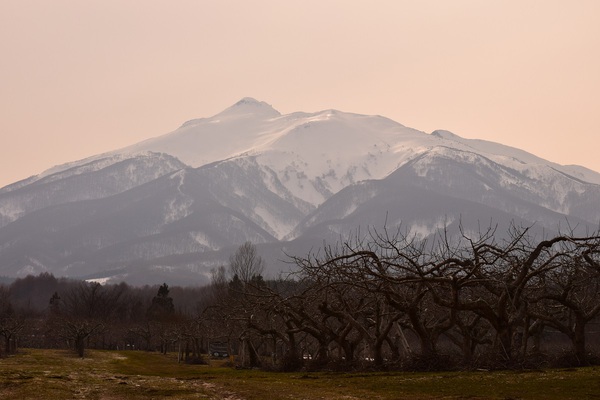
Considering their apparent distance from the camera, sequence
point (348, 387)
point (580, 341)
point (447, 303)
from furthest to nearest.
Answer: point (580, 341), point (447, 303), point (348, 387)

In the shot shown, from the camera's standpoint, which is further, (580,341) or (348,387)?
(580,341)

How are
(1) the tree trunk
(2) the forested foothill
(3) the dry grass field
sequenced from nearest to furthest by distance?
(3) the dry grass field < (2) the forested foothill < (1) the tree trunk

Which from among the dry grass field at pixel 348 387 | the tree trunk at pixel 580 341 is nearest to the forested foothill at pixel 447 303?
the tree trunk at pixel 580 341

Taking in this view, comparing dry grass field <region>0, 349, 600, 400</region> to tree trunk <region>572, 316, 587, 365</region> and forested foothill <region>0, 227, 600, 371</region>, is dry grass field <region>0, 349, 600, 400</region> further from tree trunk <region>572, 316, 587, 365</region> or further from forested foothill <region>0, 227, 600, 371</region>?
tree trunk <region>572, 316, 587, 365</region>

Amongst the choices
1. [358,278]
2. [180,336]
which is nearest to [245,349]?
[180,336]

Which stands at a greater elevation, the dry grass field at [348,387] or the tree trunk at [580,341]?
the tree trunk at [580,341]

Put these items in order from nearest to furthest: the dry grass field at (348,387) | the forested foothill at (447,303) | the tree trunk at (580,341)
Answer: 1. the dry grass field at (348,387)
2. the forested foothill at (447,303)
3. the tree trunk at (580,341)

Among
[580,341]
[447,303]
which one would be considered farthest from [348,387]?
[580,341]

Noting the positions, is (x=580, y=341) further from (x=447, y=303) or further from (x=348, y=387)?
(x=348, y=387)

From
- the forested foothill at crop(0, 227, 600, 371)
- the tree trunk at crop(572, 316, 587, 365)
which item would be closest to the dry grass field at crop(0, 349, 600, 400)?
the forested foothill at crop(0, 227, 600, 371)

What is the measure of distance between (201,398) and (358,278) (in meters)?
A: 13.0

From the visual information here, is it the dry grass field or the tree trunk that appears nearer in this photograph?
the dry grass field

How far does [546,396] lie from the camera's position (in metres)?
32.5

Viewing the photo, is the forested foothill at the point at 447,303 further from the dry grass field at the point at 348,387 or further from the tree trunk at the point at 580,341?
the dry grass field at the point at 348,387
